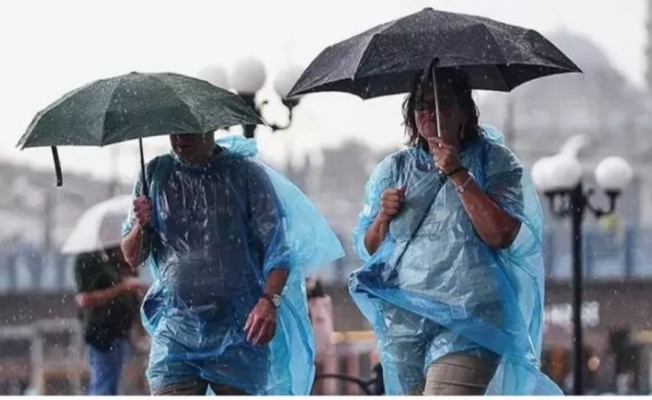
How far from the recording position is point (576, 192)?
531 centimetres

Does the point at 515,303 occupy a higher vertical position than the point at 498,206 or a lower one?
lower

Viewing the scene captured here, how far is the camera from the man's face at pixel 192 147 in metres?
2.84

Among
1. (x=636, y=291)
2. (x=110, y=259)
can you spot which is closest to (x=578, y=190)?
(x=636, y=291)

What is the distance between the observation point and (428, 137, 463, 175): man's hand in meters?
2.61

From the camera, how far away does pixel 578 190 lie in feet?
17.4

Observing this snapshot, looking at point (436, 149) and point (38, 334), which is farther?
point (38, 334)

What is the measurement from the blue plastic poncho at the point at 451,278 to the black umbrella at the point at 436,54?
157mm

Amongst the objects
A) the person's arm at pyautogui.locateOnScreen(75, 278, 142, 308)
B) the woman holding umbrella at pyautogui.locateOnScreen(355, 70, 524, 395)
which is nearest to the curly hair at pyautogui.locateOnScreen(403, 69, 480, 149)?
the woman holding umbrella at pyautogui.locateOnScreen(355, 70, 524, 395)

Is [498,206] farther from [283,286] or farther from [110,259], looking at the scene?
[110,259]

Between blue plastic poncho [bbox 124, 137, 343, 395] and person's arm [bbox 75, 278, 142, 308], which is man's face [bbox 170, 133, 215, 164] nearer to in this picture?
blue plastic poncho [bbox 124, 137, 343, 395]

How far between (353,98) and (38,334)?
149cm

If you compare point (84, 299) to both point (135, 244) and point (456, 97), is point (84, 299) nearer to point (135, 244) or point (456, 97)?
point (135, 244)

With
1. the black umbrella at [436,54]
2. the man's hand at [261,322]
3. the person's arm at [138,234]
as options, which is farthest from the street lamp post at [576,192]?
the person's arm at [138,234]

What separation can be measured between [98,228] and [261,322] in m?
1.25
